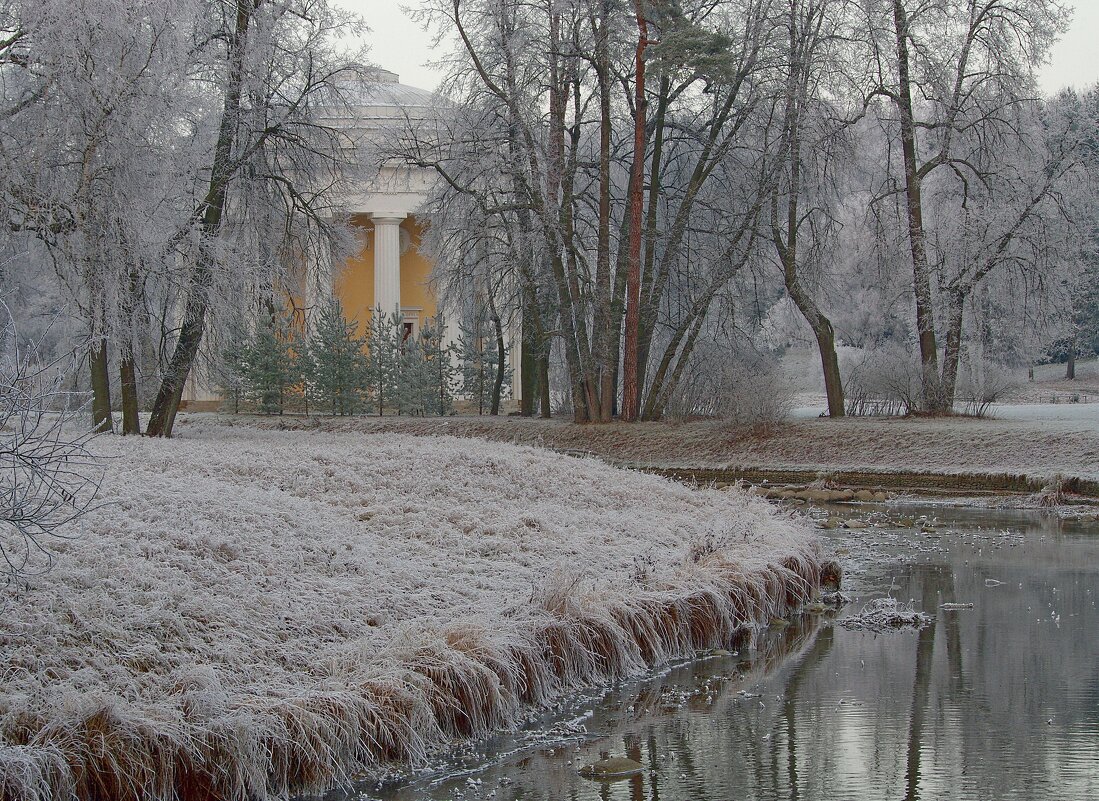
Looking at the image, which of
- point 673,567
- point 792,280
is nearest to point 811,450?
point 792,280

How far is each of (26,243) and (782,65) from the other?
1575 cm

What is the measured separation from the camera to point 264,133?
20828 millimetres

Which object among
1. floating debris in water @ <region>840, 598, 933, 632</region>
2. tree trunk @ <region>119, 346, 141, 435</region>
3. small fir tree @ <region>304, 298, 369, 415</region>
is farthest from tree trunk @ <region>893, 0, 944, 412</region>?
tree trunk @ <region>119, 346, 141, 435</region>

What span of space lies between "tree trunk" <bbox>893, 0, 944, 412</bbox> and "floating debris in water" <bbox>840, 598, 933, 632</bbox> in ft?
52.3

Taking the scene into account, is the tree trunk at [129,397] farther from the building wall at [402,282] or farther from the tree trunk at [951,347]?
the building wall at [402,282]

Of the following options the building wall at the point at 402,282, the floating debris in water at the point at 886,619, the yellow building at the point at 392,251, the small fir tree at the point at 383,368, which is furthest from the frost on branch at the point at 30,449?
the building wall at the point at 402,282

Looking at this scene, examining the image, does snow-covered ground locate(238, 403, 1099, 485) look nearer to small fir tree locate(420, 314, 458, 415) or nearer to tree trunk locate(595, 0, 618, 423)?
tree trunk locate(595, 0, 618, 423)

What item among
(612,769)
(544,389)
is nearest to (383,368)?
(544,389)

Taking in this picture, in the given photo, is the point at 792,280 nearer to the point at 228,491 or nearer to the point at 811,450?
the point at 811,450

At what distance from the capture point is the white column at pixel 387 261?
39438 millimetres

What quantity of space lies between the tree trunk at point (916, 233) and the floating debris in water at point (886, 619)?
15.9m

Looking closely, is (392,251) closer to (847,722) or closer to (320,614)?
(320,614)

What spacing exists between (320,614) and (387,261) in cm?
3263

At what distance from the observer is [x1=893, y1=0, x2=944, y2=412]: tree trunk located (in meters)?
25.7
